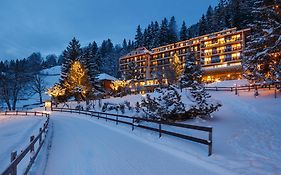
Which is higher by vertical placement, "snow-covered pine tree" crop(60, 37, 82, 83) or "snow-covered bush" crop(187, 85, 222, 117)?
"snow-covered pine tree" crop(60, 37, 82, 83)

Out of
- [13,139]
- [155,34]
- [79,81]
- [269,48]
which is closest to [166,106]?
[269,48]

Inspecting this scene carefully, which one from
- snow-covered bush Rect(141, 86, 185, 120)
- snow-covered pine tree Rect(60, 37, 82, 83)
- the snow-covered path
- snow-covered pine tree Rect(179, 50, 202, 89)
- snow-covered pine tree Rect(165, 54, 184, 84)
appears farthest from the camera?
snow-covered pine tree Rect(60, 37, 82, 83)

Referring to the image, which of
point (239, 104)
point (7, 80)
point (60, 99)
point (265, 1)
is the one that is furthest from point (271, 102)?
point (7, 80)

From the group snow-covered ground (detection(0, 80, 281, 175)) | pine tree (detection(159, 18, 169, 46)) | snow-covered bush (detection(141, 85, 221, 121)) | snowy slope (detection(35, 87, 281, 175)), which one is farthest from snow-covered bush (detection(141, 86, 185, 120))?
pine tree (detection(159, 18, 169, 46))

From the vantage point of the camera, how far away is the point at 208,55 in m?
83.4

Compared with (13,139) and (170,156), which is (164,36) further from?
(170,156)

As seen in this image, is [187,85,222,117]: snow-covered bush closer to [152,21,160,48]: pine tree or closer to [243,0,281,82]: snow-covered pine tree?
[243,0,281,82]: snow-covered pine tree

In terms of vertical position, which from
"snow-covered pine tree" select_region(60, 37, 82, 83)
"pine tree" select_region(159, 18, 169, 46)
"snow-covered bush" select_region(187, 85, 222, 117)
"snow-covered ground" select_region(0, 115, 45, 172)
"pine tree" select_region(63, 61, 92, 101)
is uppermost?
"pine tree" select_region(159, 18, 169, 46)

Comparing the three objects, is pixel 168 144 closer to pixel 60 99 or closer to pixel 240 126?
pixel 240 126

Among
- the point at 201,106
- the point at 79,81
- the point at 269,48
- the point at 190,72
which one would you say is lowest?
the point at 201,106

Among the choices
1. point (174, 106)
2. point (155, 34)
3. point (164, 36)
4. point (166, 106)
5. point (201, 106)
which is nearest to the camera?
point (166, 106)

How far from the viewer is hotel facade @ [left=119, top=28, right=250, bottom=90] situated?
68.3 m

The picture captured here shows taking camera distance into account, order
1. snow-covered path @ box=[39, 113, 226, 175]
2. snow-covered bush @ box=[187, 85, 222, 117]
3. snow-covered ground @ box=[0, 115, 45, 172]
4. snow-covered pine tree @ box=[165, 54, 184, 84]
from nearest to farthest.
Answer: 1. snow-covered path @ box=[39, 113, 226, 175]
2. snow-covered ground @ box=[0, 115, 45, 172]
3. snow-covered bush @ box=[187, 85, 222, 117]
4. snow-covered pine tree @ box=[165, 54, 184, 84]

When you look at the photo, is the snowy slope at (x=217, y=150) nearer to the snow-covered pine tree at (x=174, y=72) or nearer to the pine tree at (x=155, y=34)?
the snow-covered pine tree at (x=174, y=72)
